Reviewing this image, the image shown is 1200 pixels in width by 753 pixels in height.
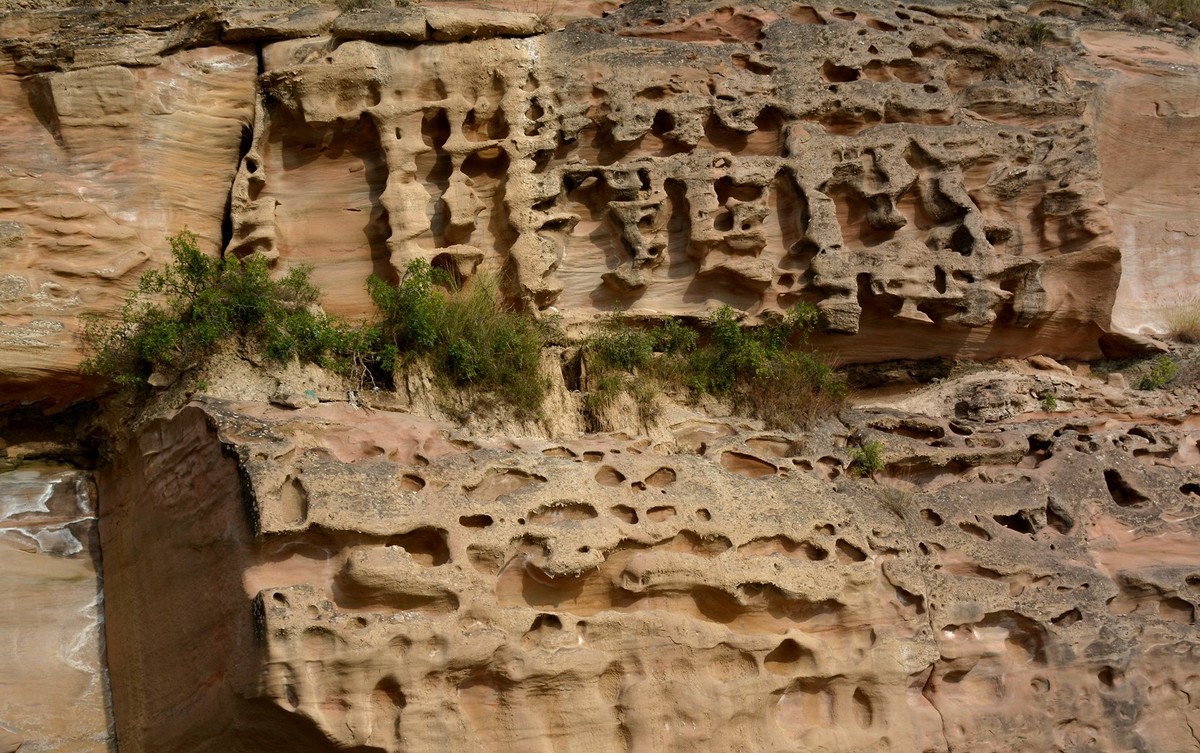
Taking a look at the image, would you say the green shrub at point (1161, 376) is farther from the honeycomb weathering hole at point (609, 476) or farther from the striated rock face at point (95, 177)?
the striated rock face at point (95, 177)

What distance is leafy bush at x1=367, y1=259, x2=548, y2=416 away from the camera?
7.54 m

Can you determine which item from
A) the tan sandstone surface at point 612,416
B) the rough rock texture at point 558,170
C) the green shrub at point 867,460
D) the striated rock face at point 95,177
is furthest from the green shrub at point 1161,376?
the striated rock face at point 95,177

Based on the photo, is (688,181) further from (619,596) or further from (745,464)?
(619,596)

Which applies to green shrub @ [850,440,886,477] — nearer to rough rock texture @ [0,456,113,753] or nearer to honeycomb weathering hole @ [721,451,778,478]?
honeycomb weathering hole @ [721,451,778,478]

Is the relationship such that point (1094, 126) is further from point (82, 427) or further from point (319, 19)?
point (82, 427)

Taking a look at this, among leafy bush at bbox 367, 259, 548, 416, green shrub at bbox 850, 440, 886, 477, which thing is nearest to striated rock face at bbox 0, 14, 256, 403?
leafy bush at bbox 367, 259, 548, 416

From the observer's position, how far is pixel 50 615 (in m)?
7.04

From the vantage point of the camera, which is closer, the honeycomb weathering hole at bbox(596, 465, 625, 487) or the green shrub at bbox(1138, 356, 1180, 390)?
the honeycomb weathering hole at bbox(596, 465, 625, 487)

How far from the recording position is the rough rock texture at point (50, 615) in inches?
264

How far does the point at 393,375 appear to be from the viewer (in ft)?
24.7

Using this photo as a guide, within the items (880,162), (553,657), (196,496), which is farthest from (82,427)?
(880,162)

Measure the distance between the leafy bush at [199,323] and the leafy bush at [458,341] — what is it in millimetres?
282

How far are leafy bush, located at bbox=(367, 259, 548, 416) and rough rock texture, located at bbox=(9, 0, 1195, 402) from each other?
0.52 m

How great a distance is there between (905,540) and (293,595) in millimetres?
3471
